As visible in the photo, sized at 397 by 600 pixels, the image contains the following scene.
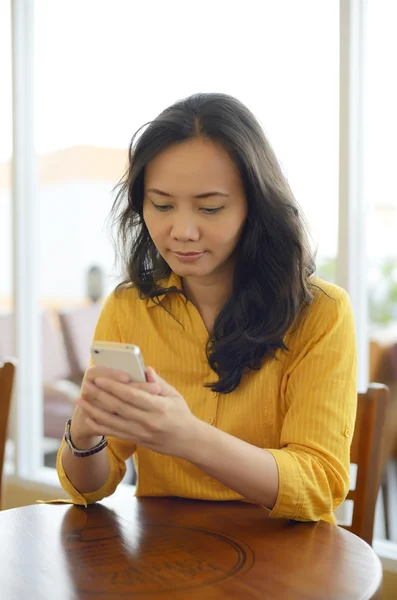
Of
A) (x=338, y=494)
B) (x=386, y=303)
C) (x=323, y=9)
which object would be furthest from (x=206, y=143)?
(x=386, y=303)

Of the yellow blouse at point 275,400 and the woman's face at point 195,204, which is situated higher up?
the woman's face at point 195,204

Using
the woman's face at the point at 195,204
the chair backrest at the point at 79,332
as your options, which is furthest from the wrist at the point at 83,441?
the chair backrest at the point at 79,332

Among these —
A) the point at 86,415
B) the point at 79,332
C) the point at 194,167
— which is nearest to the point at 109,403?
the point at 86,415

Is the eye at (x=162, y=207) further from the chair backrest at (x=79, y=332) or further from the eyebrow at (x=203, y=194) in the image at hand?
the chair backrest at (x=79, y=332)

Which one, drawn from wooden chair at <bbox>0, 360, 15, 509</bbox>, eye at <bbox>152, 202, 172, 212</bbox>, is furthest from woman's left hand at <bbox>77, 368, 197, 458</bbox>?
wooden chair at <bbox>0, 360, 15, 509</bbox>

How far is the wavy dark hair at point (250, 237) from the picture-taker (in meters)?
1.45

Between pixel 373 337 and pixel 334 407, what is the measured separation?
1.10 metres

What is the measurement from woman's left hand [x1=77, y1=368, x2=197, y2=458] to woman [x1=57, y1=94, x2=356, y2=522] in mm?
26

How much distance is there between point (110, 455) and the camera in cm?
155

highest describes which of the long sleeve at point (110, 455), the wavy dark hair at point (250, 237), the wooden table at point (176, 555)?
the wavy dark hair at point (250, 237)

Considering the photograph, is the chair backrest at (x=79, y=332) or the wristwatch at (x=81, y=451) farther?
the chair backrest at (x=79, y=332)

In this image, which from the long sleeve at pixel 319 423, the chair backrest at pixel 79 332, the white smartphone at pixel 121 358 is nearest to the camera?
the white smartphone at pixel 121 358

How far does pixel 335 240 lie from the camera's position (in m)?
2.41

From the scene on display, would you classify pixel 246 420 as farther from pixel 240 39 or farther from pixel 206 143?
pixel 240 39
